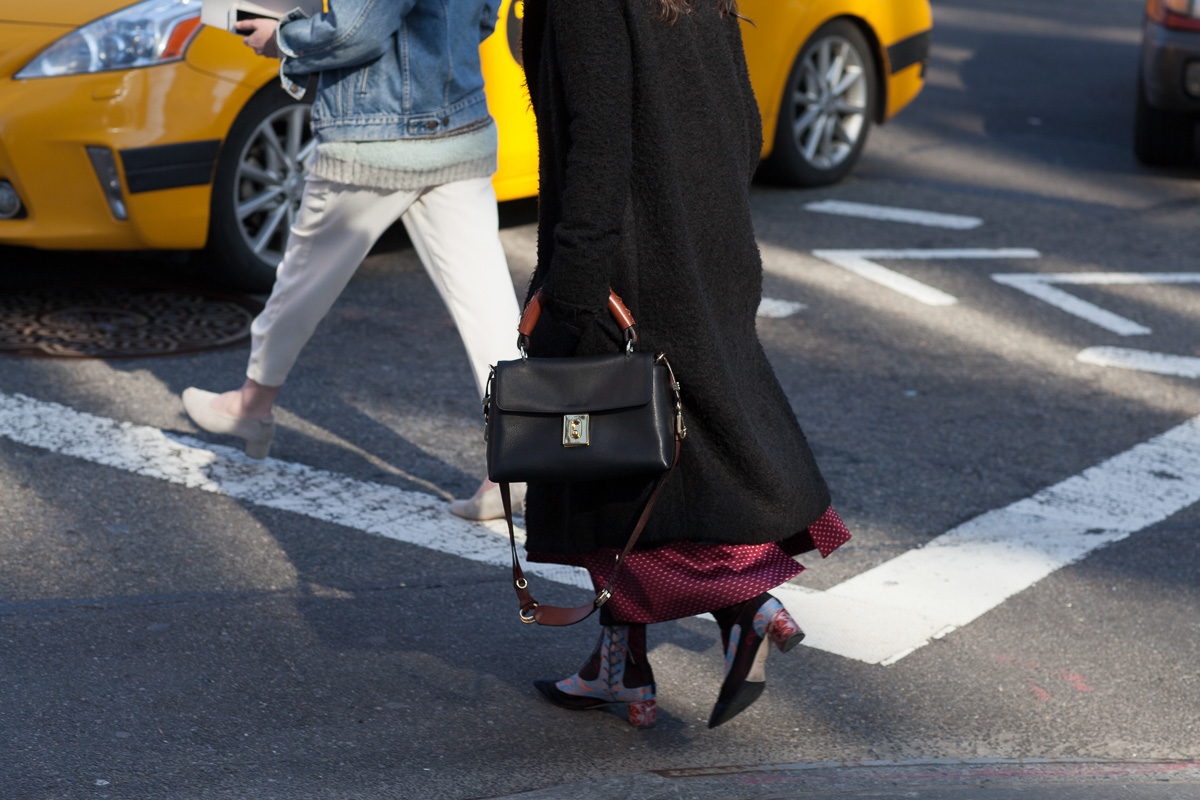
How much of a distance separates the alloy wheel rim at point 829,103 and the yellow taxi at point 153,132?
2396 mm

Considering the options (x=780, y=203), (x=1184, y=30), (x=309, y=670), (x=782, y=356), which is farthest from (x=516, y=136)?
(x=1184, y=30)

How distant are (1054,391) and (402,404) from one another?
241cm

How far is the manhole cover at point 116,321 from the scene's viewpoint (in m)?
5.53

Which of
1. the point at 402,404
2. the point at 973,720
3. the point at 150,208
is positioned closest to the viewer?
the point at 973,720

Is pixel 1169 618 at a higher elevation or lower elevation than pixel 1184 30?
lower

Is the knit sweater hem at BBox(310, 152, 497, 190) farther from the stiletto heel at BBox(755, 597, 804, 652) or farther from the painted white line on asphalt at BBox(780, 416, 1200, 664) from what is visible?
the stiletto heel at BBox(755, 597, 804, 652)

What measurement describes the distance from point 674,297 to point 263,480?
81.8 inches

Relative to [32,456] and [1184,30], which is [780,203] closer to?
[1184,30]

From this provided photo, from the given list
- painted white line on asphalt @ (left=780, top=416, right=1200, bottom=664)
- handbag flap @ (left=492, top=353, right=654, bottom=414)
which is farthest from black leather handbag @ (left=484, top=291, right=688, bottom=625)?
painted white line on asphalt @ (left=780, top=416, right=1200, bottom=664)

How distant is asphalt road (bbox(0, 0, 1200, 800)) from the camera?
3184 millimetres

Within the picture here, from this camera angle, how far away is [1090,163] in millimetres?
9867

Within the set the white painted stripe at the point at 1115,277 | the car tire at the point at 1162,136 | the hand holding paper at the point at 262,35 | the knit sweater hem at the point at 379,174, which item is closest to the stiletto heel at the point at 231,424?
the knit sweater hem at the point at 379,174

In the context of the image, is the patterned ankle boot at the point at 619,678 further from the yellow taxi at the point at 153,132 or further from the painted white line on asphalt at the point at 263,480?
the yellow taxi at the point at 153,132

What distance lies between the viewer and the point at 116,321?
5.81 meters
